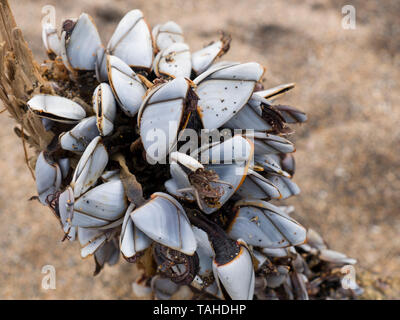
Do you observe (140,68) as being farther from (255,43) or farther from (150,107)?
(255,43)

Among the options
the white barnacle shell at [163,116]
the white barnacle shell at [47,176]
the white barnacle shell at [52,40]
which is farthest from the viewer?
the white barnacle shell at [52,40]

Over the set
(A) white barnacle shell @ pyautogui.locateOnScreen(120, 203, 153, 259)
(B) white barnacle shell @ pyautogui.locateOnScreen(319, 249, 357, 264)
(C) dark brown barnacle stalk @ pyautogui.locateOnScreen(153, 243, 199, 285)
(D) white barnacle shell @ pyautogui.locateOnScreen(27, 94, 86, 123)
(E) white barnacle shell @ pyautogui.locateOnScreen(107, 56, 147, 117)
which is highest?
(E) white barnacle shell @ pyautogui.locateOnScreen(107, 56, 147, 117)

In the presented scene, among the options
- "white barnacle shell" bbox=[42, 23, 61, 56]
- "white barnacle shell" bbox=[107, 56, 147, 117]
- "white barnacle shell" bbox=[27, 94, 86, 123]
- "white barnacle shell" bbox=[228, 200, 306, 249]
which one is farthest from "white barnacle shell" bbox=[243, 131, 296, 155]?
"white barnacle shell" bbox=[42, 23, 61, 56]

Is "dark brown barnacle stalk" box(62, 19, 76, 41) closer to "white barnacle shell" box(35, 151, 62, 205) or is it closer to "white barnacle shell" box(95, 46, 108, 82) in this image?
"white barnacle shell" box(95, 46, 108, 82)

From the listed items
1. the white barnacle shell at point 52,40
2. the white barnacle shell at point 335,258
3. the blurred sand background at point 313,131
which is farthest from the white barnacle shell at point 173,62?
the blurred sand background at point 313,131

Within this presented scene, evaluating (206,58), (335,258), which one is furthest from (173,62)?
(335,258)

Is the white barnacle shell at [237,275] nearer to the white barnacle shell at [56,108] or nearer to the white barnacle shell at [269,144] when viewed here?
the white barnacle shell at [269,144]
